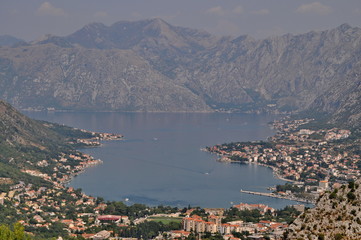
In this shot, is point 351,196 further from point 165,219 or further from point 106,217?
point 106,217

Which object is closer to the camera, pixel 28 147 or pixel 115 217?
pixel 115 217

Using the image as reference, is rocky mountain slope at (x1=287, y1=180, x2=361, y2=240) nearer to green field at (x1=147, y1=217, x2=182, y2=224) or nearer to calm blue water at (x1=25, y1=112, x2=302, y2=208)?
green field at (x1=147, y1=217, x2=182, y2=224)

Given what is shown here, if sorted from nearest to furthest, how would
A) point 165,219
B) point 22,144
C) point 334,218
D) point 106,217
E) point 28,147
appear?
point 334,218 < point 106,217 < point 165,219 < point 22,144 < point 28,147

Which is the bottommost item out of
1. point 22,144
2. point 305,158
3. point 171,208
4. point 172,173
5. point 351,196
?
point 171,208

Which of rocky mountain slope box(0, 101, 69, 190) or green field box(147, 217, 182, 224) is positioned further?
rocky mountain slope box(0, 101, 69, 190)

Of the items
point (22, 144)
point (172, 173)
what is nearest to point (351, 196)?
point (172, 173)

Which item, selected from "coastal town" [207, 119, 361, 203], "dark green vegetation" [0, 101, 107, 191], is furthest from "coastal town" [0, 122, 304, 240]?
"coastal town" [207, 119, 361, 203]

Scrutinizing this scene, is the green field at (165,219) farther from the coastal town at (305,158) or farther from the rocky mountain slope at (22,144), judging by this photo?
the rocky mountain slope at (22,144)

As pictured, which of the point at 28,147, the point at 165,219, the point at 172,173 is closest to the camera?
the point at 165,219
